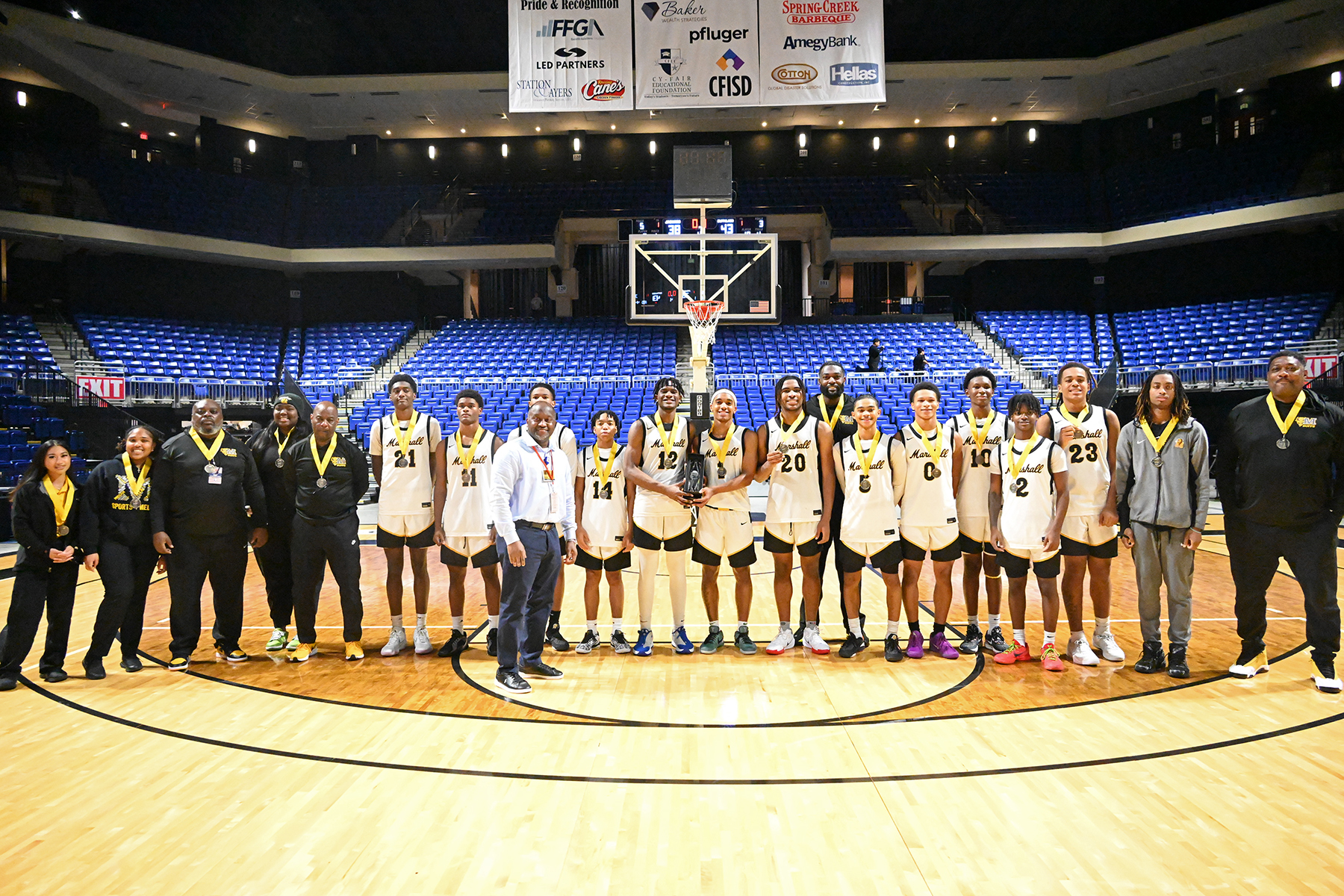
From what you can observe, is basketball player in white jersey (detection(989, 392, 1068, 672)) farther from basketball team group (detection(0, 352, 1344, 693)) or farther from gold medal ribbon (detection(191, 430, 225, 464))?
gold medal ribbon (detection(191, 430, 225, 464))

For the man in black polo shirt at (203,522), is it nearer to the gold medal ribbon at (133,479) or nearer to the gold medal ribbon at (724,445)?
the gold medal ribbon at (133,479)

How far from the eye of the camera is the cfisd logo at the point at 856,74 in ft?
40.4

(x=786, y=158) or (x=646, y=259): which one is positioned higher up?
(x=786, y=158)

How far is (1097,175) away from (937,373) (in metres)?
10.4

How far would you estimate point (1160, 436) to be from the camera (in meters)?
4.69

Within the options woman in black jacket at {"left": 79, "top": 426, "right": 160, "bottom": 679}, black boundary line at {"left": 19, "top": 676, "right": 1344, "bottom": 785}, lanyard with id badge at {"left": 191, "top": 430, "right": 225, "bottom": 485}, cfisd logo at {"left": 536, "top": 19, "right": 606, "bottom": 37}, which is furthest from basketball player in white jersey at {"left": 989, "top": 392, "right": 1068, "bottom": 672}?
cfisd logo at {"left": 536, "top": 19, "right": 606, "bottom": 37}

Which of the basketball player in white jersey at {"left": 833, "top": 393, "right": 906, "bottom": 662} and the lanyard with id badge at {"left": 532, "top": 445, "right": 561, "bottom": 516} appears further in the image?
the basketball player in white jersey at {"left": 833, "top": 393, "right": 906, "bottom": 662}

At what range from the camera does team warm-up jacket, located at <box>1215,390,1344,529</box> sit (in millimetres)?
4293

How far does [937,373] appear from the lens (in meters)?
17.7

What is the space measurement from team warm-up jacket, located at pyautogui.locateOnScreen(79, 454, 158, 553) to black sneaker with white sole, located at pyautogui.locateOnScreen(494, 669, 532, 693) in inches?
98.0

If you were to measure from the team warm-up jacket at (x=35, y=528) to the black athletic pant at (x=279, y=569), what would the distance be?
106 centimetres

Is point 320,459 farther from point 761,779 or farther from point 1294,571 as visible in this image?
point 1294,571

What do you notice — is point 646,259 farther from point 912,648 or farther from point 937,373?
point 912,648

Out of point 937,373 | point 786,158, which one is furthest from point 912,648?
point 786,158
